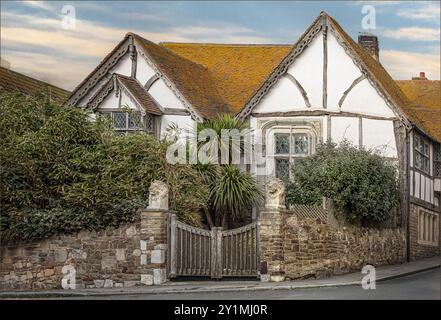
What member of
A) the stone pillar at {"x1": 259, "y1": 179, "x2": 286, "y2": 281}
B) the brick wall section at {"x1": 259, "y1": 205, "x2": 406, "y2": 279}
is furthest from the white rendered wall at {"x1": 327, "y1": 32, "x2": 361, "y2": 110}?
the stone pillar at {"x1": 259, "y1": 179, "x2": 286, "y2": 281}

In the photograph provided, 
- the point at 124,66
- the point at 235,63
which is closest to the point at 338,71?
the point at 235,63

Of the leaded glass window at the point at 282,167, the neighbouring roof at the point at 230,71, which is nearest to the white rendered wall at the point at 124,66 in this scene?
the neighbouring roof at the point at 230,71

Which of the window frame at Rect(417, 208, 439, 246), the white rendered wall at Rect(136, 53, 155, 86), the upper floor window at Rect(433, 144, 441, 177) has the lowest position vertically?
the window frame at Rect(417, 208, 439, 246)

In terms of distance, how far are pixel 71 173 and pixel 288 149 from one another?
938 centimetres

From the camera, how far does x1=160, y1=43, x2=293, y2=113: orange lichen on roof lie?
33.0m

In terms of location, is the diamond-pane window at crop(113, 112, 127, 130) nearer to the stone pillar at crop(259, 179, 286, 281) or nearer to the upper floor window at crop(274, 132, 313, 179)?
the upper floor window at crop(274, 132, 313, 179)

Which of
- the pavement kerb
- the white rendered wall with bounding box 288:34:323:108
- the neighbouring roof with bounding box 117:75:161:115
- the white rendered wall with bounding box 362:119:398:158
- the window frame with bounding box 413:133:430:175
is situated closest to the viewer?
the pavement kerb

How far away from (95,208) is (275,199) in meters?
4.54

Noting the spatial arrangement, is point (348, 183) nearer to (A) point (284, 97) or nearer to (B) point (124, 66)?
(A) point (284, 97)

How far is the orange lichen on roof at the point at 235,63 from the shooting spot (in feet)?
108

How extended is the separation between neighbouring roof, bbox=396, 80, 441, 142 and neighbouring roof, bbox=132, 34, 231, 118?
25.2ft

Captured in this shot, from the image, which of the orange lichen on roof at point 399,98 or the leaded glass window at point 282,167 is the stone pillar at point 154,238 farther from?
the orange lichen on roof at point 399,98

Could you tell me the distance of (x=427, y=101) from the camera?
38.2m

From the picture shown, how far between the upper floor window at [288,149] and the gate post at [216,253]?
325 inches
